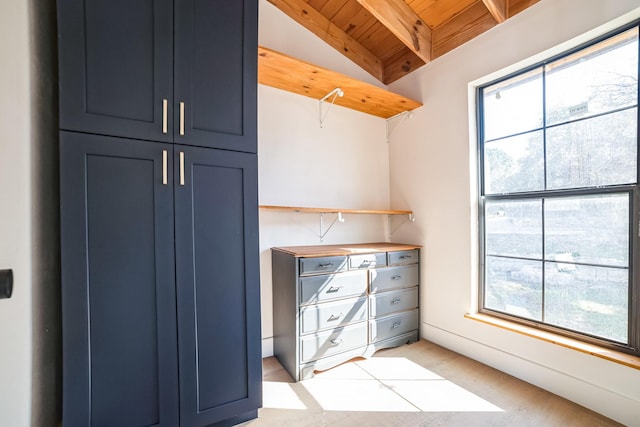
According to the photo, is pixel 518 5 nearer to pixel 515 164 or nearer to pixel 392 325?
pixel 515 164

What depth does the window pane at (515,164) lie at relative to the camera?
6.46ft

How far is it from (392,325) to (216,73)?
90.3 inches

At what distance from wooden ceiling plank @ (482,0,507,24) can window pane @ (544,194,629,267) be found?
137 centimetres

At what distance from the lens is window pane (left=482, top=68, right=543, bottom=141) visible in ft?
6.51

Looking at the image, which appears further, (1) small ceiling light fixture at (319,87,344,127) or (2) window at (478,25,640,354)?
(1) small ceiling light fixture at (319,87,344,127)

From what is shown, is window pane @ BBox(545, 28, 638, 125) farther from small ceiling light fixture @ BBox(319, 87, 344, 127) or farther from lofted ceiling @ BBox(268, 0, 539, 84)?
small ceiling light fixture @ BBox(319, 87, 344, 127)

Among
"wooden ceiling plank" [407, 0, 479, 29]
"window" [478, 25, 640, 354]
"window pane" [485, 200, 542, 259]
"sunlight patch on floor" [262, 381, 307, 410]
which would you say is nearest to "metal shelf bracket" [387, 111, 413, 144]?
"window" [478, 25, 640, 354]

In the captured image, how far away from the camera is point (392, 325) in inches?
94.7

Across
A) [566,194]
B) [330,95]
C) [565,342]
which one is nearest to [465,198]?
[566,194]

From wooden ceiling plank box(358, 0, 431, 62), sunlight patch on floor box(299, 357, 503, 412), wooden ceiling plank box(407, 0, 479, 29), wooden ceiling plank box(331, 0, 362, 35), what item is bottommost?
sunlight patch on floor box(299, 357, 503, 412)

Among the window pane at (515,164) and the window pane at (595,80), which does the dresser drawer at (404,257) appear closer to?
the window pane at (515,164)

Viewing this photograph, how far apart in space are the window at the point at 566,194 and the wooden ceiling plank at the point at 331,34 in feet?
3.83

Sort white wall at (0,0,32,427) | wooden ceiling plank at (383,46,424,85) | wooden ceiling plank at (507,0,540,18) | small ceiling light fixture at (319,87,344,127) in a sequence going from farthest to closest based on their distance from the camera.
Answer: wooden ceiling plank at (383,46,424,85) < small ceiling light fixture at (319,87,344,127) < wooden ceiling plank at (507,0,540,18) < white wall at (0,0,32,427)

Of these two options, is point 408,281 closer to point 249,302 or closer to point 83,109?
point 249,302
